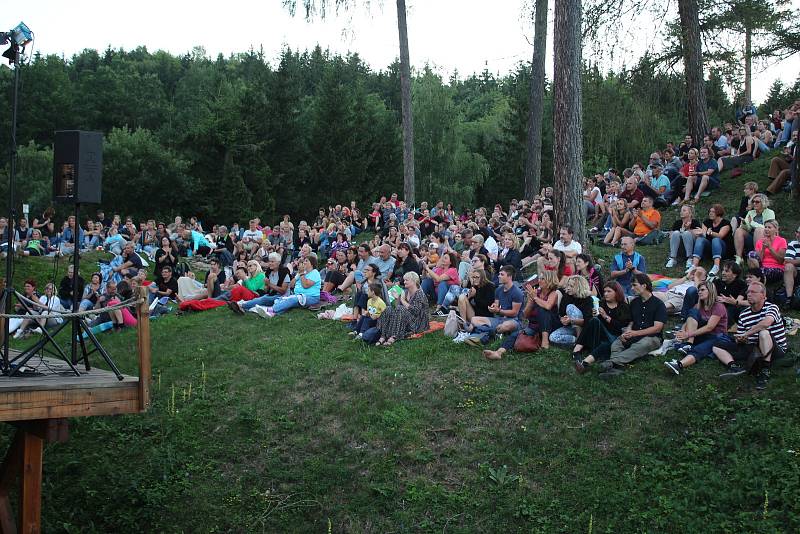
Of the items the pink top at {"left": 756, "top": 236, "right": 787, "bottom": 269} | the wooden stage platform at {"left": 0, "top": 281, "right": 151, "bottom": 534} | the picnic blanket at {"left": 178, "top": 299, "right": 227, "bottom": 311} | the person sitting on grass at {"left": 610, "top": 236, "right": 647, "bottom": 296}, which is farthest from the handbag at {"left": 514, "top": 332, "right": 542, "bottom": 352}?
the picnic blanket at {"left": 178, "top": 299, "right": 227, "bottom": 311}

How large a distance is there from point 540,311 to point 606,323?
0.84 m

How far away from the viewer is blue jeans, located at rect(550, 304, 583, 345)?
8.88m

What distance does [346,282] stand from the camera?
13.4 meters

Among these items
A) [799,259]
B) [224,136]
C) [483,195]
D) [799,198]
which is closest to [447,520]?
[799,259]

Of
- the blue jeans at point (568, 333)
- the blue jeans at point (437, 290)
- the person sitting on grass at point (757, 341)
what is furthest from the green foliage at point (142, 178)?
the person sitting on grass at point (757, 341)

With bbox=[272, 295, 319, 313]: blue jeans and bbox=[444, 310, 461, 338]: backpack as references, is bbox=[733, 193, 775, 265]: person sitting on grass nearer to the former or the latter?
bbox=[444, 310, 461, 338]: backpack

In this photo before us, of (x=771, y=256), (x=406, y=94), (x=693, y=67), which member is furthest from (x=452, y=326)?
(x=406, y=94)

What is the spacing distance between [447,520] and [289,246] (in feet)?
39.7

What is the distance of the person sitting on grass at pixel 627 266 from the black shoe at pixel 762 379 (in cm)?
277

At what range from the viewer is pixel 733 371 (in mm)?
7668

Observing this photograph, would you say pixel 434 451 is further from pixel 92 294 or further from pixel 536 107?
pixel 536 107

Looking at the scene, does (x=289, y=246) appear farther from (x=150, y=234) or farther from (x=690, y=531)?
(x=690, y=531)

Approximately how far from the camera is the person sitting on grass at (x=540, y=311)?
29.6 feet

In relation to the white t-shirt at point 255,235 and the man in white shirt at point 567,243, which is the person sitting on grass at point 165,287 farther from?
the man in white shirt at point 567,243
